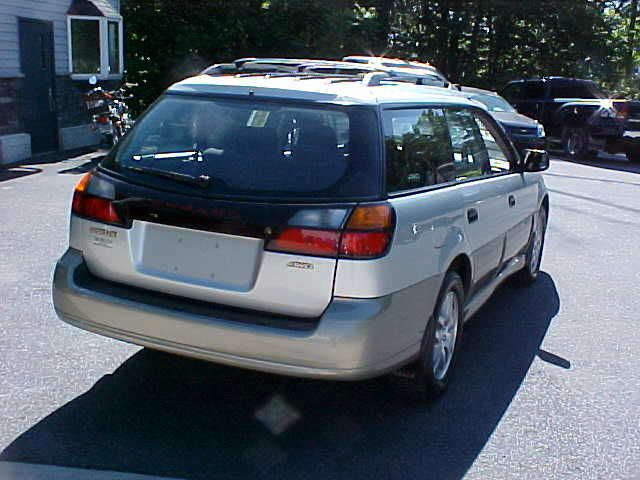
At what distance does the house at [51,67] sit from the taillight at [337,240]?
9.91m

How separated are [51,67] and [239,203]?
1175 centimetres

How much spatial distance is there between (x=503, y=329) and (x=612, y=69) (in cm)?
2618

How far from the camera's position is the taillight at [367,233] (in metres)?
3.42

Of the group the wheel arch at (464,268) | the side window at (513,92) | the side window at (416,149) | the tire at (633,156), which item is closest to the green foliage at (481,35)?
the side window at (513,92)

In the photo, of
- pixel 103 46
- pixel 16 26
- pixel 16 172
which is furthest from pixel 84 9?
pixel 16 172

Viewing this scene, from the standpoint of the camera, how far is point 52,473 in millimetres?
3277

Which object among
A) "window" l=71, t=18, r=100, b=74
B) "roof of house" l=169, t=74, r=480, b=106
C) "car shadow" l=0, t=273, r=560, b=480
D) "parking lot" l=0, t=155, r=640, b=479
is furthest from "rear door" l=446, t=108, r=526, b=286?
"window" l=71, t=18, r=100, b=74

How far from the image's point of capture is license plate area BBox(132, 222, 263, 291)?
3496 millimetres

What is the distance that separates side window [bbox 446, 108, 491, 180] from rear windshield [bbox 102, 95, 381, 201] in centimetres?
109

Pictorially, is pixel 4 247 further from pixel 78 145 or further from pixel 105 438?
pixel 78 145

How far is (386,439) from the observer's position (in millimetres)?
3785

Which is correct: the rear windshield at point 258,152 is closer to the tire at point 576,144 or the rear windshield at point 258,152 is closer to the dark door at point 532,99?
the tire at point 576,144

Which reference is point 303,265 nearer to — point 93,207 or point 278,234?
point 278,234

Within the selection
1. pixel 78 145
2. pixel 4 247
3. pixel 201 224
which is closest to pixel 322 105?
pixel 201 224
